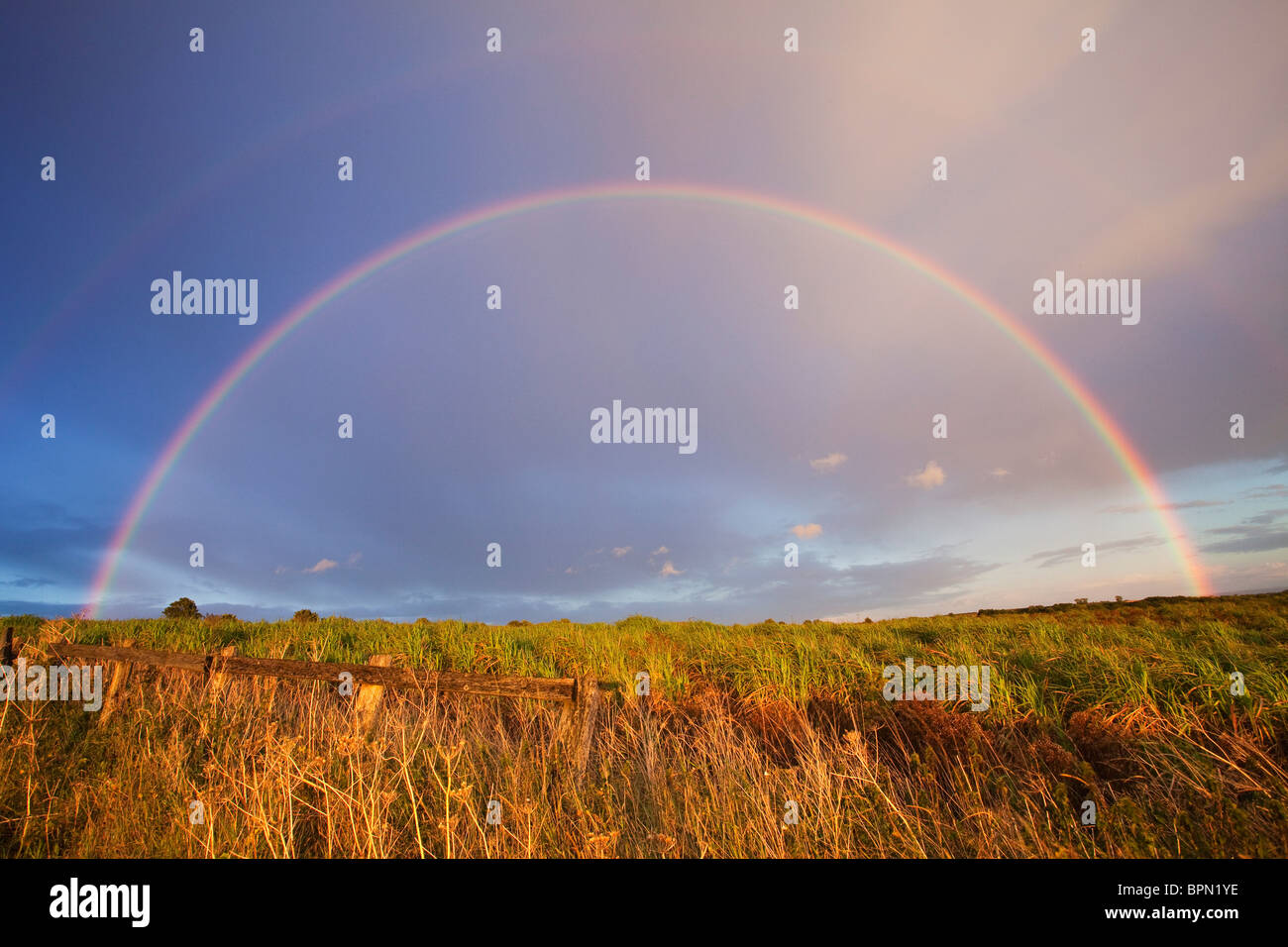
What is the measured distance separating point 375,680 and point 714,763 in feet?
14.7

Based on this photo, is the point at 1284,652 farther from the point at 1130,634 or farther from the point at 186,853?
the point at 186,853

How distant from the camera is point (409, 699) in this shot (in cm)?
987

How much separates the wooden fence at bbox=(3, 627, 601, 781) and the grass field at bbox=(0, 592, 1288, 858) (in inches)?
15.5

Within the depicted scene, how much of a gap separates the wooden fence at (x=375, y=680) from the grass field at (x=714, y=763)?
1.29 feet

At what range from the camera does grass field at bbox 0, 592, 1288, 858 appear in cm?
423

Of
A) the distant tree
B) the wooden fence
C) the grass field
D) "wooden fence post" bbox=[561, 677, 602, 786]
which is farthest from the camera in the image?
the distant tree

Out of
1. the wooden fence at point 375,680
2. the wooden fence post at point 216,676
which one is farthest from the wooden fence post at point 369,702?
the wooden fence post at point 216,676

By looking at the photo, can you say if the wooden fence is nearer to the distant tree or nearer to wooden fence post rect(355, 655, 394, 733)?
wooden fence post rect(355, 655, 394, 733)

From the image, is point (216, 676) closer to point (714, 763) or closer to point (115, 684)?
point (115, 684)

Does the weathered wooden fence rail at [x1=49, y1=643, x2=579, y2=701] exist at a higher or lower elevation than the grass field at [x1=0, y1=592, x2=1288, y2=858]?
higher

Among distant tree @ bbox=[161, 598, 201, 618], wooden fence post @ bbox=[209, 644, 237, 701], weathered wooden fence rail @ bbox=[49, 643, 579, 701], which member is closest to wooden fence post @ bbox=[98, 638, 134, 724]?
weathered wooden fence rail @ bbox=[49, 643, 579, 701]

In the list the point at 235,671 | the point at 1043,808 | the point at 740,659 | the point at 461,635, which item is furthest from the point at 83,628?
the point at 1043,808

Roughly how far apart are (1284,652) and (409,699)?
1562cm
